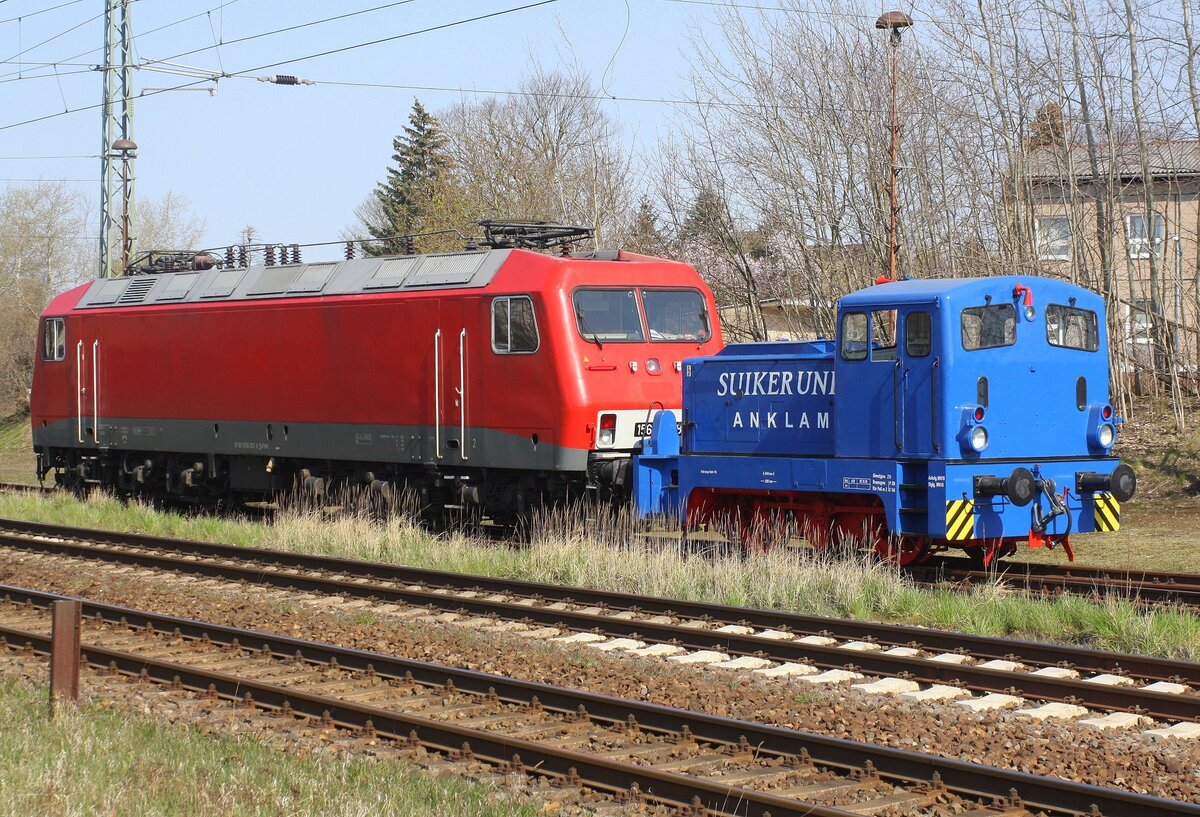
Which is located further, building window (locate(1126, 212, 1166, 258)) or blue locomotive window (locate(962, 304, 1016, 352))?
building window (locate(1126, 212, 1166, 258))

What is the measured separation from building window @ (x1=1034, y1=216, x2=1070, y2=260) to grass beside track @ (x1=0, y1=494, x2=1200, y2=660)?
11165 mm

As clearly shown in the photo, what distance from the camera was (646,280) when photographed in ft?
56.3

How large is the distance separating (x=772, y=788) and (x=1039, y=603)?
5.52 m

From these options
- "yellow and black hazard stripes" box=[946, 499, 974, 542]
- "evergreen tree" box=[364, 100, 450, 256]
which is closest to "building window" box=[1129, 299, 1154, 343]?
"yellow and black hazard stripes" box=[946, 499, 974, 542]

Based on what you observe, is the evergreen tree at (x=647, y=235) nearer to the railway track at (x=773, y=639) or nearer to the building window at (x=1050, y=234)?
the building window at (x=1050, y=234)

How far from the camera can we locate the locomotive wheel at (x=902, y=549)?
1339 cm

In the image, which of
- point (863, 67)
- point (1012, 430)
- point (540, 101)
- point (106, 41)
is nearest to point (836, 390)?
point (1012, 430)

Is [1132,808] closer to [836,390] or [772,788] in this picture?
[772,788]

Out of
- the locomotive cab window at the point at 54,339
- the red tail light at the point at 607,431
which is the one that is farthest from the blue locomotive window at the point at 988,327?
the locomotive cab window at the point at 54,339

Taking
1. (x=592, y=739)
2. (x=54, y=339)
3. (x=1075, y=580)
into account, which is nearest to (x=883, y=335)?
(x=1075, y=580)

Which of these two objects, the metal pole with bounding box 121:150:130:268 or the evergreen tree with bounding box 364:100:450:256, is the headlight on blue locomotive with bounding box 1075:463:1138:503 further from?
the evergreen tree with bounding box 364:100:450:256

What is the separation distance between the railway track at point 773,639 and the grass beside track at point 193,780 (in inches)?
143

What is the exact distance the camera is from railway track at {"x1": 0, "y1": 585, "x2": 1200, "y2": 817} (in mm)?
6359

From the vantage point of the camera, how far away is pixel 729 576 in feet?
43.2
